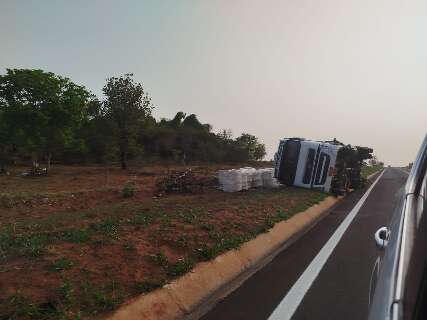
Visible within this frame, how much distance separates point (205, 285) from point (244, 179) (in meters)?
14.6

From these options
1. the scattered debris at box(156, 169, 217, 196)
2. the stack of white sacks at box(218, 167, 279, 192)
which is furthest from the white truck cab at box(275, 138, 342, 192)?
the scattered debris at box(156, 169, 217, 196)

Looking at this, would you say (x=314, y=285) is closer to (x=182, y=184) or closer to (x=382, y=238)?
(x=382, y=238)

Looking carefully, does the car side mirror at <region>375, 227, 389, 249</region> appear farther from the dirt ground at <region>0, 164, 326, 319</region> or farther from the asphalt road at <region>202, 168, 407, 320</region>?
the dirt ground at <region>0, 164, 326, 319</region>

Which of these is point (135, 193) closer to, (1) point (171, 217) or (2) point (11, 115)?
(1) point (171, 217)

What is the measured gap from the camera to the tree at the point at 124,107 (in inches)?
1416

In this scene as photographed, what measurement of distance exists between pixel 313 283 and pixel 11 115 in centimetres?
2987

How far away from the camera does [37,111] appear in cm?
3141

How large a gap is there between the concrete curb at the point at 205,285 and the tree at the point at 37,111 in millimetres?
25222

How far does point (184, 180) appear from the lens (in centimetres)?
2114

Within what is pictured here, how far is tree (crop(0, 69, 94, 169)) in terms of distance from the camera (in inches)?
1232

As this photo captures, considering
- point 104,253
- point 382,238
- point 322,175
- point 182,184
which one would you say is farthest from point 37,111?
point 382,238

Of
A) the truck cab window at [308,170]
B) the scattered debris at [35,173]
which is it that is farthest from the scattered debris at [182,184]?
the scattered debris at [35,173]

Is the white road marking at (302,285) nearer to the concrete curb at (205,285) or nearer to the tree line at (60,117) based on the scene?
the concrete curb at (205,285)

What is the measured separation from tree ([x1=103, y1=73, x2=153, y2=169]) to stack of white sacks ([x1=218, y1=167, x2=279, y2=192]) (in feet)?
54.0
